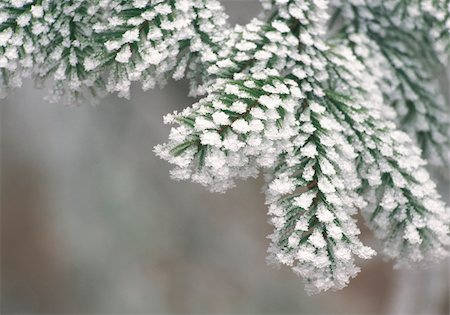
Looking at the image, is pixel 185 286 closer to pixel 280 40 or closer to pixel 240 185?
pixel 240 185

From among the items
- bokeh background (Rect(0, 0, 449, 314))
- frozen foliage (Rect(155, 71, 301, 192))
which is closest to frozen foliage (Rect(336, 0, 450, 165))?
frozen foliage (Rect(155, 71, 301, 192))

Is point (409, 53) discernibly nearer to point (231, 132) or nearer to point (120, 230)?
point (231, 132)

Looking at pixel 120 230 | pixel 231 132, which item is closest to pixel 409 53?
pixel 231 132

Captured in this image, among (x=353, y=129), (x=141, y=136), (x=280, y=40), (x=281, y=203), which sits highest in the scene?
(x=141, y=136)

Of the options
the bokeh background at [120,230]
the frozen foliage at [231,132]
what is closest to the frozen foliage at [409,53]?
the frozen foliage at [231,132]

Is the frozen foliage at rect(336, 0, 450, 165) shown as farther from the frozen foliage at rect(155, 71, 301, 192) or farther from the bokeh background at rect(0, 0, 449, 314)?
the bokeh background at rect(0, 0, 449, 314)

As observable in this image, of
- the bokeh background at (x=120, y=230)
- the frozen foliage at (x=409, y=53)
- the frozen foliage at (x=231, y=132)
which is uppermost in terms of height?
the bokeh background at (x=120, y=230)

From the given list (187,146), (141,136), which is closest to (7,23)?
(187,146)

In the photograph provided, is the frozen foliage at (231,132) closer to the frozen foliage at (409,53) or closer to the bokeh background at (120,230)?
the frozen foliage at (409,53)
